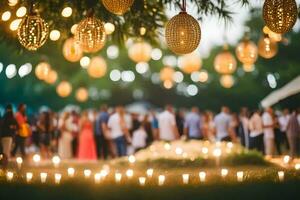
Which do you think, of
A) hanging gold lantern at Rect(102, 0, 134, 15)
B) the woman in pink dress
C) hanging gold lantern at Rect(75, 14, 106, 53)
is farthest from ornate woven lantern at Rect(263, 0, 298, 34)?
the woman in pink dress

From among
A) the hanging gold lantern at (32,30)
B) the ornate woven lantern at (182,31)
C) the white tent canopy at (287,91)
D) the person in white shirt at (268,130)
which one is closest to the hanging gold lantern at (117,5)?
the ornate woven lantern at (182,31)

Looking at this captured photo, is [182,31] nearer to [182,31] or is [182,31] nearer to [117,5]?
[182,31]

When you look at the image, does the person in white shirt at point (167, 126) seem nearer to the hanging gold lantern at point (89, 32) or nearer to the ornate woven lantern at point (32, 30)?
the hanging gold lantern at point (89, 32)

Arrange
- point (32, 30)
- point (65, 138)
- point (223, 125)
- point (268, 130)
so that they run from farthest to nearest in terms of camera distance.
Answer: point (65, 138) < point (268, 130) < point (223, 125) < point (32, 30)

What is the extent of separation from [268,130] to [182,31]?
1247 centimetres

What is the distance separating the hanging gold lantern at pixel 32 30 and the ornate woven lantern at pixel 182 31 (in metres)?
2.03

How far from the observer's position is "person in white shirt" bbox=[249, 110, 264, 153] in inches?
915

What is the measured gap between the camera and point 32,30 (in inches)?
480

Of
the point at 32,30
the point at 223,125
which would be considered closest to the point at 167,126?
the point at 223,125

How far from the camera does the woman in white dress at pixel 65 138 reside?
24.7 m

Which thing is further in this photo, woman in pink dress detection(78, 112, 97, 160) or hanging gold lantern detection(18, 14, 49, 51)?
woman in pink dress detection(78, 112, 97, 160)

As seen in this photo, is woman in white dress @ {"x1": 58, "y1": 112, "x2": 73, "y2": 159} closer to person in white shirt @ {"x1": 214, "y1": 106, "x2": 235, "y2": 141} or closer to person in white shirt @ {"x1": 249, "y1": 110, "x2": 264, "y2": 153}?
person in white shirt @ {"x1": 214, "y1": 106, "x2": 235, "y2": 141}

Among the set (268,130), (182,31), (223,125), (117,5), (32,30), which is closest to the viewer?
(117,5)

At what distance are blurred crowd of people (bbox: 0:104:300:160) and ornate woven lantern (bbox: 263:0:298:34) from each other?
10.9m
